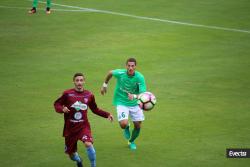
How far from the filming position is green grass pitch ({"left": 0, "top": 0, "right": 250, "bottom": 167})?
50.9 ft

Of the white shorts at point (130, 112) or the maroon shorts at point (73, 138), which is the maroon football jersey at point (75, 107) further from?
the white shorts at point (130, 112)

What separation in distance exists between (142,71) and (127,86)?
8.86 m

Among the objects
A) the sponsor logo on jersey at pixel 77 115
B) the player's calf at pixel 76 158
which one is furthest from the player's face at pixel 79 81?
the player's calf at pixel 76 158

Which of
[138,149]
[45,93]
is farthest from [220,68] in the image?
[138,149]

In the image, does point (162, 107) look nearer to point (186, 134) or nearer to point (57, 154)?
point (186, 134)

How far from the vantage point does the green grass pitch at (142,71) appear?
1550 centimetres

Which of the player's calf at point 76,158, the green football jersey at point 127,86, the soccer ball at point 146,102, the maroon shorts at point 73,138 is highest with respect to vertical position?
the green football jersey at point 127,86

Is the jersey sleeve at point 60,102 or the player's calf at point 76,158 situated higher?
the jersey sleeve at point 60,102

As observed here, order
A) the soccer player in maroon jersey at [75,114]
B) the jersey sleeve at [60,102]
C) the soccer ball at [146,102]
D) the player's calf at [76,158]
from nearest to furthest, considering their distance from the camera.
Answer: the jersey sleeve at [60,102] → the soccer player in maroon jersey at [75,114] → the player's calf at [76,158] → the soccer ball at [146,102]

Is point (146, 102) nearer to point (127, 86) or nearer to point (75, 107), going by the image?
point (127, 86)

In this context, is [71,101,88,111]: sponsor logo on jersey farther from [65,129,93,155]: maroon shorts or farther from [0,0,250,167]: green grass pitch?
[0,0,250,167]: green grass pitch

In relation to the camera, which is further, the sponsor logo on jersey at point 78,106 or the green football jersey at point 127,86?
the green football jersey at point 127,86

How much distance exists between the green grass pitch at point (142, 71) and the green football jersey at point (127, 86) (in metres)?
1.43

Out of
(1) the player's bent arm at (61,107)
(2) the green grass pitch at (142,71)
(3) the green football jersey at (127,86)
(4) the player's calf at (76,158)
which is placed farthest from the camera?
(2) the green grass pitch at (142,71)
